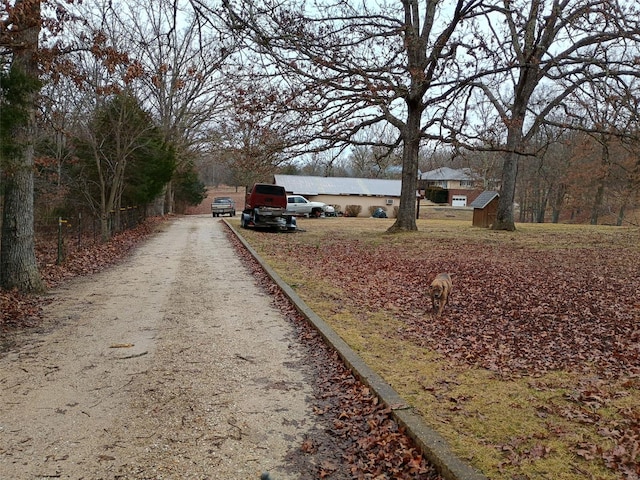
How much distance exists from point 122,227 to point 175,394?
1849 centimetres

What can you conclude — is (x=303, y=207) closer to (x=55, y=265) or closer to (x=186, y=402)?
(x=55, y=265)

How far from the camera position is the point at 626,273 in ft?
35.2

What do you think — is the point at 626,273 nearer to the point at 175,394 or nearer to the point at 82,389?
the point at 175,394

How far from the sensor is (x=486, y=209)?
28.4 metres

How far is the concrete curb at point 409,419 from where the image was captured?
3.17 m

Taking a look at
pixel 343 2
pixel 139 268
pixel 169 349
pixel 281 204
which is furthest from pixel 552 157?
pixel 169 349

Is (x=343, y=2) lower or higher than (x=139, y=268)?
higher

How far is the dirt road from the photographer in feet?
10.9

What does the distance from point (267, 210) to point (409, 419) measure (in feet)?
64.3

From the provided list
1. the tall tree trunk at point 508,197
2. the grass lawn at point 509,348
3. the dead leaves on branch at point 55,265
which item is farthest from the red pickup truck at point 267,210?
the tall tree trunk at point 508,197

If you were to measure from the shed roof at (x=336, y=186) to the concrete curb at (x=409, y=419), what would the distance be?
4341cm

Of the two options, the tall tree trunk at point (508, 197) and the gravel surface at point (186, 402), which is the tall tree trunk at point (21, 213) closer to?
the gravel surface at point (186, 402)

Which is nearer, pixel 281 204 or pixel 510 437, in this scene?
pixel 510 437

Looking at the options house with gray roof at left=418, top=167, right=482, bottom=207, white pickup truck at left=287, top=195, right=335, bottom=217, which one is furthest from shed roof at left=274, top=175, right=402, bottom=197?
house with gray roof at left=418, top=167, right=482, bottom=207
